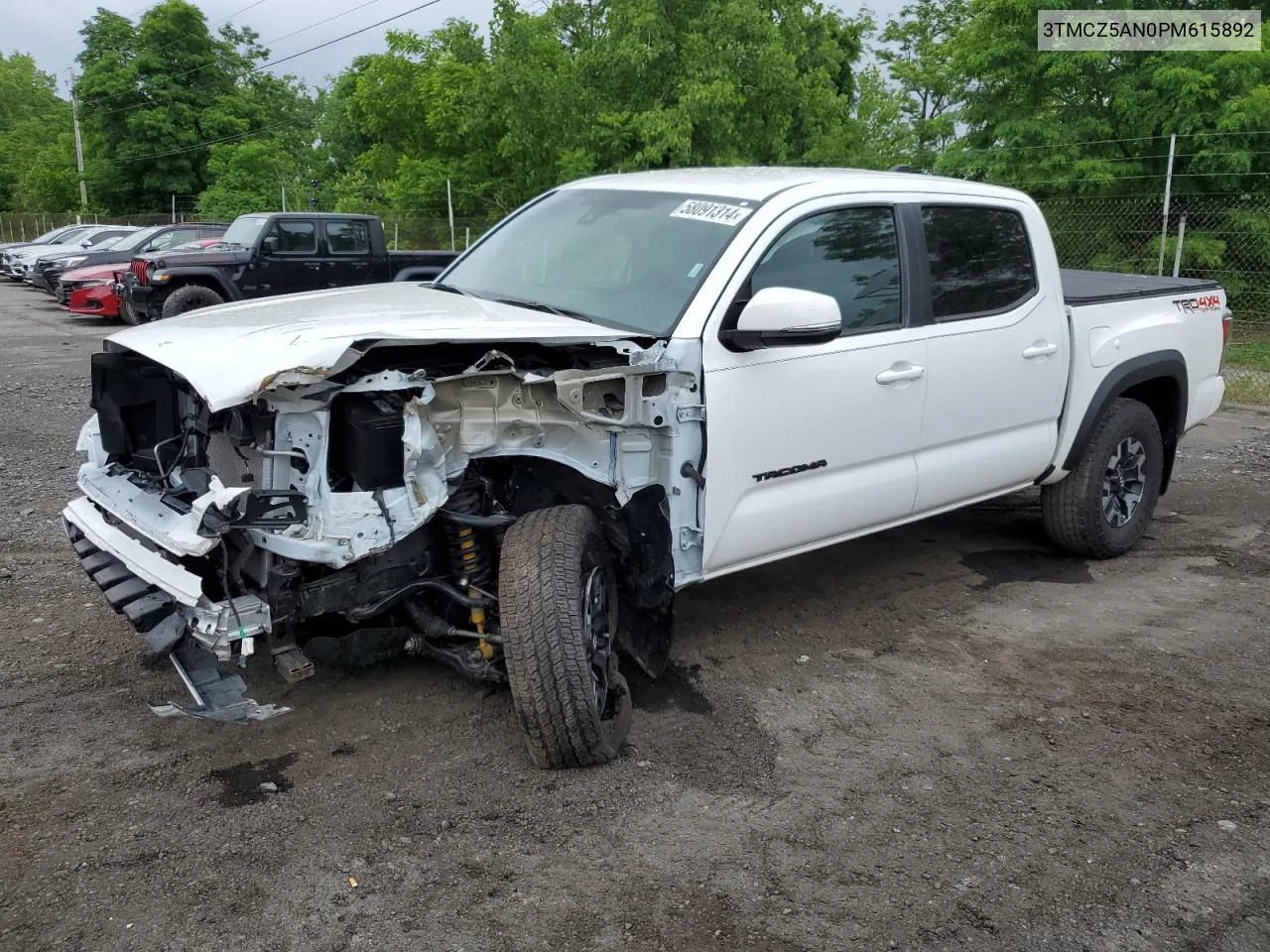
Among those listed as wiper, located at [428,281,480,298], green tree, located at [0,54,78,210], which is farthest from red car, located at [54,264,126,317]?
green tree, located at [0,54,78,210]

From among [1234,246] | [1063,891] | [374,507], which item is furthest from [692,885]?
[1234,246]

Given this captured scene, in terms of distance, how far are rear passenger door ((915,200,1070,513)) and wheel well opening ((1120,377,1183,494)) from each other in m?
0.97

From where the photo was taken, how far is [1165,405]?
616cm

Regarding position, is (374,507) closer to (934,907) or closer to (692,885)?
(692,885)

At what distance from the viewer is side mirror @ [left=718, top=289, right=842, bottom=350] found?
3.74m

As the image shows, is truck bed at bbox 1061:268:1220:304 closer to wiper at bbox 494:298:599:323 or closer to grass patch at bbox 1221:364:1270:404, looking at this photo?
wiper at bbox 494:298:599:323

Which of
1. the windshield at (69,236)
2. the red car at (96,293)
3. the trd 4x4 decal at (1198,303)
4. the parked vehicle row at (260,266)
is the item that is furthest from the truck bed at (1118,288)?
the windshield at (69,236)

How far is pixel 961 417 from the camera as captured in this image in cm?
484

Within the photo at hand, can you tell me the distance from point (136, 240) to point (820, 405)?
19734mm

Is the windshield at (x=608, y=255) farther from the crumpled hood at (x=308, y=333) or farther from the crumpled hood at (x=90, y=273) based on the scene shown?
the crumpled hood at (x=90, y=273)

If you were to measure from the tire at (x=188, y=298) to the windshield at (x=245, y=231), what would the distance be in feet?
3.07

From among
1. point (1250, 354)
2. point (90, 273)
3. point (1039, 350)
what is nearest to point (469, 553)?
point (1039, 350)

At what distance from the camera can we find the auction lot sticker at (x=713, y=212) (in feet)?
13.8

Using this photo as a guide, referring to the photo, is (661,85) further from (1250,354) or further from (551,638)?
(551,638)
